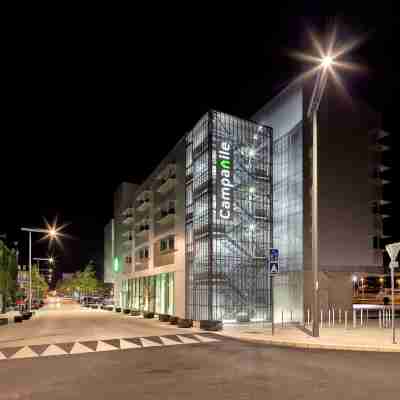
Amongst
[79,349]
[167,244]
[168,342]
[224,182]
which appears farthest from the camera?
[167,244]

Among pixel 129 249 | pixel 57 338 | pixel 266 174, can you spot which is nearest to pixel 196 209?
pixel 266 174

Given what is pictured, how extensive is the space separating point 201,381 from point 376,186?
32.0 metres

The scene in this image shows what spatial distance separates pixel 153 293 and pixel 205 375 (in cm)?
4362

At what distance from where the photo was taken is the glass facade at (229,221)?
34.8 metres

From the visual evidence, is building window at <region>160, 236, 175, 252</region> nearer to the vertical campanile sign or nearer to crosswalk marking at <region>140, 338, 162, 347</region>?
the vertical campanile sign

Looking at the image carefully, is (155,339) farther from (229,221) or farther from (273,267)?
(229,221)

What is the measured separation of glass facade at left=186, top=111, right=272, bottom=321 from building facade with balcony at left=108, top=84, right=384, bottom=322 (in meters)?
0.08

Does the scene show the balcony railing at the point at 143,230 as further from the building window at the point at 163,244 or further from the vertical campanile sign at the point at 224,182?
the vertical campanile sign at the point at 224,182

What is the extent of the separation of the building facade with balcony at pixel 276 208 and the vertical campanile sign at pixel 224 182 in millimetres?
74

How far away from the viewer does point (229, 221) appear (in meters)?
35.6

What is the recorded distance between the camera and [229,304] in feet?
115

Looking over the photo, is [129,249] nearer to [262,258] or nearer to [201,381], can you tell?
[262,258]

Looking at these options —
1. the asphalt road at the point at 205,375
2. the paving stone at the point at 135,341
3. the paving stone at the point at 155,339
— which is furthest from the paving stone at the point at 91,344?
the paving stone at the point at 155,339

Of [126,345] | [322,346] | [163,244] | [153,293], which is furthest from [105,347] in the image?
[153,293]
